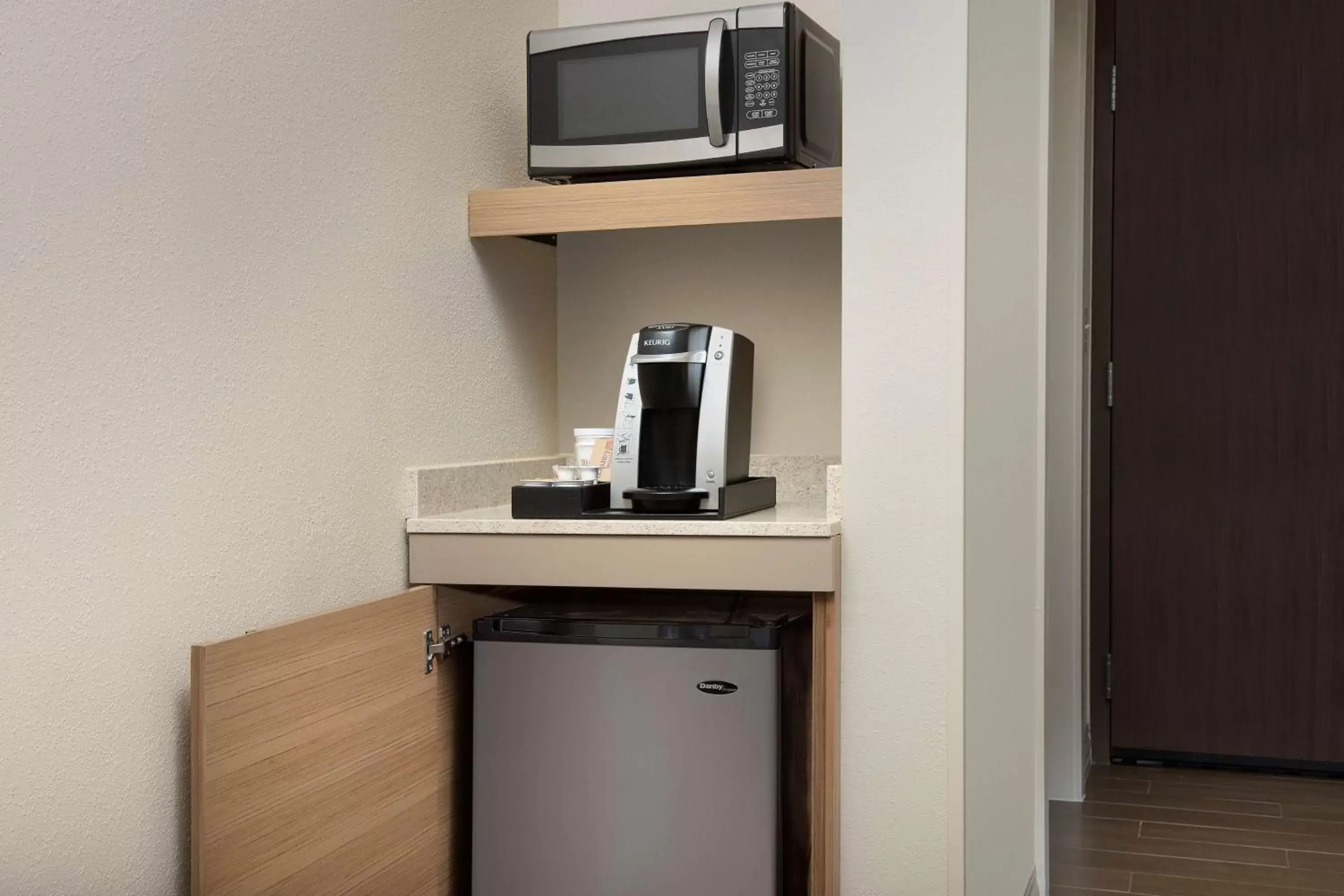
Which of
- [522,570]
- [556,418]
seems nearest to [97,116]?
[522,570]

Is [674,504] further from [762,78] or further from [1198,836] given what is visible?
[1198,836]

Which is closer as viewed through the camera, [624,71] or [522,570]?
[522,570]

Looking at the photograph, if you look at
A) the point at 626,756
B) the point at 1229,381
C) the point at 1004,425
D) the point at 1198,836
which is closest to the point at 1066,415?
the point at 1229,381

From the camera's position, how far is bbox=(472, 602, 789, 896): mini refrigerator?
6.12 ft

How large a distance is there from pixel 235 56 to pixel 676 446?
2.82ft

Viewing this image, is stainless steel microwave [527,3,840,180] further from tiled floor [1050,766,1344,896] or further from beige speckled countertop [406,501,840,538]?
tiled floor [1050,766,1344,896]

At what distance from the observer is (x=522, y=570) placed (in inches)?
76.8

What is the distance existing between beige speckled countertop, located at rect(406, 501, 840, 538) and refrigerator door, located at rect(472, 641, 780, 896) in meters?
0.18

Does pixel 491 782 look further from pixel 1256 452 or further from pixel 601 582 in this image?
pixel 1256 452

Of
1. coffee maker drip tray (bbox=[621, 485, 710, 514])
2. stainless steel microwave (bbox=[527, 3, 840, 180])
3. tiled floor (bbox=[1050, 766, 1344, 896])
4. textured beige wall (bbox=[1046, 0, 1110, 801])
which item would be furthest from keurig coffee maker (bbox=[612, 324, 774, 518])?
textured beige wall (bbox=[1046, 0, 1110, 801])

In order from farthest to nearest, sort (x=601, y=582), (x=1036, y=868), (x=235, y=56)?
(x=1036, y=868)
(x=601, y=582)
(x=235, y=56)

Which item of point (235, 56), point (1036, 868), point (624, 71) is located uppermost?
point (624, 71)

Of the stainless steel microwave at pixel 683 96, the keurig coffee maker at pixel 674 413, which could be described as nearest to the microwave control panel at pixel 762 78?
the stainless steel microwave at pixel 683 96

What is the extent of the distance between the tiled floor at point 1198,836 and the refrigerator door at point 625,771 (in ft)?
3.38
